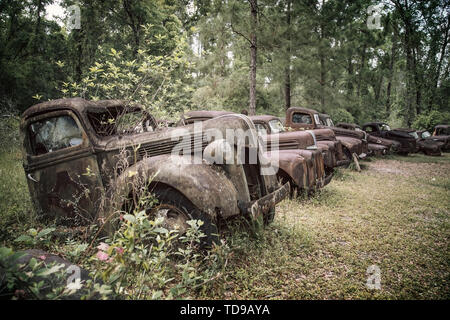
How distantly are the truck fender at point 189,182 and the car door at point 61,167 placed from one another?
54cm

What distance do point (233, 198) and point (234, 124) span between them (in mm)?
930

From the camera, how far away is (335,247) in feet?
10.6

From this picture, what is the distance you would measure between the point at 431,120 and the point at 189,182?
21.2 metres

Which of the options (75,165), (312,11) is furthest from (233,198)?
(312,11)

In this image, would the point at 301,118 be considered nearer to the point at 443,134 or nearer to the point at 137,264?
the point at 137,264

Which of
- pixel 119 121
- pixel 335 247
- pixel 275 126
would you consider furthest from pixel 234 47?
pixel 335 247

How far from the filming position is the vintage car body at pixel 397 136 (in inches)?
507

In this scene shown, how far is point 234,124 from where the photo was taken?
288 centimetres

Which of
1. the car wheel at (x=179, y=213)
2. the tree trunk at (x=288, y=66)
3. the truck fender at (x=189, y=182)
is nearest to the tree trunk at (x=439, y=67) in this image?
the tree trunk at (x=288, y=66)

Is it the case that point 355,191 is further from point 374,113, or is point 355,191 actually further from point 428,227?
point 374,113

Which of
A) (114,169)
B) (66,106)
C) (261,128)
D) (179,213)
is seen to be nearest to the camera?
(179,213)

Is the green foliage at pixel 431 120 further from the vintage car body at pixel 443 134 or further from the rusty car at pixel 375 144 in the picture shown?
the rusty car at pixel 375 144

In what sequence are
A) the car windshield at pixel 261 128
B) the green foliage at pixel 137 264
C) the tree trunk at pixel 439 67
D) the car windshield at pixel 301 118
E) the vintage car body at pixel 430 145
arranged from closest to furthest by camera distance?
the green foliage at pixel 137 264, the car windshield at pixel 261 128, the car windshield at pixel 301 118, the vintage car body at pixel 430 145, the tree trunk at pixel 439 67

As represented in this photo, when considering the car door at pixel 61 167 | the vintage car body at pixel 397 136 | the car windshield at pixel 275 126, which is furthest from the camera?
the vintage car body at pixel 397 136
